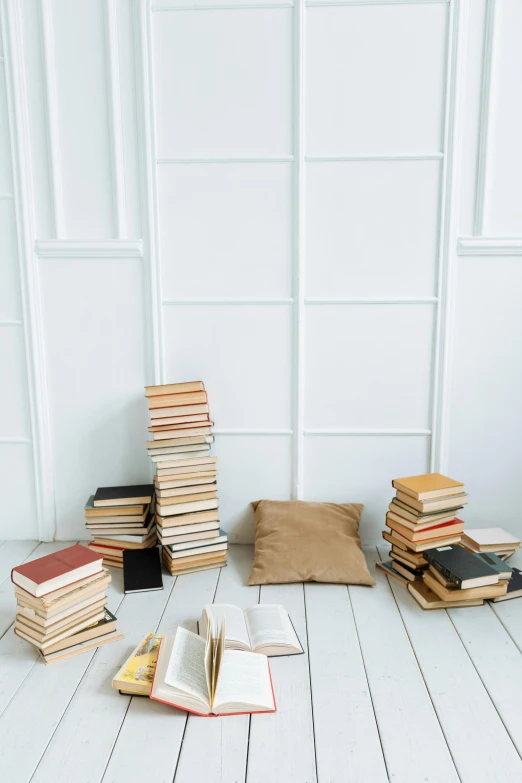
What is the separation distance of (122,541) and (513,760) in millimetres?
1577

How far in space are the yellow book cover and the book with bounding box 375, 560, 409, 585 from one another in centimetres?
93

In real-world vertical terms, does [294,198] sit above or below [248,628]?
above

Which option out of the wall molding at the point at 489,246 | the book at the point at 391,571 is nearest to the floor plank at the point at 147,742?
the book at the point at 391,571

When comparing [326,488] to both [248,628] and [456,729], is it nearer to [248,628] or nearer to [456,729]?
[248,628]

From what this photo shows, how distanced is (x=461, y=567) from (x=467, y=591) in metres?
0.08

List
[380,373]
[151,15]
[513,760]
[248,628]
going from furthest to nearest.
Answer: [380,373], [151,15], [248,628], [513,760]

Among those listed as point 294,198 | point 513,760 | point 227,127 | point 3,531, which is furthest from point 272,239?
point 513,760

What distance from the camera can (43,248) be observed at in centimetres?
260

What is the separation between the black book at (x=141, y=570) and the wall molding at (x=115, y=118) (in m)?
1.29

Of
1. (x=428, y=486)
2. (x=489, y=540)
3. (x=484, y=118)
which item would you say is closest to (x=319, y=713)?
(x=428, y=486)

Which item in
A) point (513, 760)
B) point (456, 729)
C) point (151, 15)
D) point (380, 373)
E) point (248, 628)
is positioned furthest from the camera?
point (380, 373)

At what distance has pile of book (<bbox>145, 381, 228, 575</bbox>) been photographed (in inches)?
96.0

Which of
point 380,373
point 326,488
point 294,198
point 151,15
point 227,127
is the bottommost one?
point 326,488

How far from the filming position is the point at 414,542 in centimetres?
230
